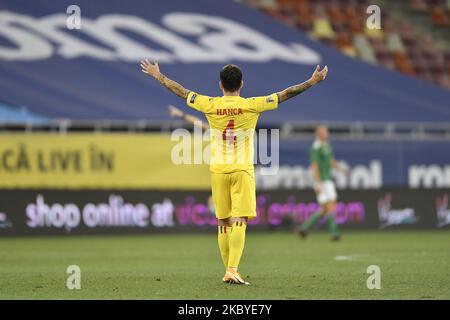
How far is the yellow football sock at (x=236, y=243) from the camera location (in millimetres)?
11188

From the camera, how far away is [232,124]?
11336mm

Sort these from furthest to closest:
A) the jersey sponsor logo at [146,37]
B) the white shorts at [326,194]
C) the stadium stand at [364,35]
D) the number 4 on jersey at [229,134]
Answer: the stadium stand at [364,35], the jersey sponsor logo at [146,37], the white shorts at [326,194], the number 4 on jersey at [229,134]

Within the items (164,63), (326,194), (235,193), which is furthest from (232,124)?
(164,63)

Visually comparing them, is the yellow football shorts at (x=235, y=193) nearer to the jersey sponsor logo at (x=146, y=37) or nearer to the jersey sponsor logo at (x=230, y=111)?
the jersey sponsor logo at (x=230, y=111)

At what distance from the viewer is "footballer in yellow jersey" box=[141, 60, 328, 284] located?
1123cm

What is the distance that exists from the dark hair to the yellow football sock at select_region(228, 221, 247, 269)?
1.44 m

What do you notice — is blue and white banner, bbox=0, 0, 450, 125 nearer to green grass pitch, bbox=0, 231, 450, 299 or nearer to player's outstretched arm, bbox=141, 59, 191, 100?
green grass pitch, bbox=0, 231, 450, 299

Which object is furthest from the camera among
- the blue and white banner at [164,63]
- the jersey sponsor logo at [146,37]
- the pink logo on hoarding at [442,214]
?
the pink logo on hoarding at [442,214]

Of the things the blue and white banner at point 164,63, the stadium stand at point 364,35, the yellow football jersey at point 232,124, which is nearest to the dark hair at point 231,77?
the yellow football jersey at point 232,124

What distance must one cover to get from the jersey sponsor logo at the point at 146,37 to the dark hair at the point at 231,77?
44.6ft

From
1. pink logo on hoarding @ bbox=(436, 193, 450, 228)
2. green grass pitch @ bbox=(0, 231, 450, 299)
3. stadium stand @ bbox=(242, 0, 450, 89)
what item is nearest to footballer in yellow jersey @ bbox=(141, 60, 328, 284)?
green grass pitch @ bbox=(0, 231, 450, 299)

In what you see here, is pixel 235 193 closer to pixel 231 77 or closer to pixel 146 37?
pixel 231 77

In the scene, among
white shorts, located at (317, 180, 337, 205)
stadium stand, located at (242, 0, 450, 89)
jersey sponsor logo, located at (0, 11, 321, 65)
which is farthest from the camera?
→ stadium stand, located at (242, 0, 450, 89)

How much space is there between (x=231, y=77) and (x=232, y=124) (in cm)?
52
